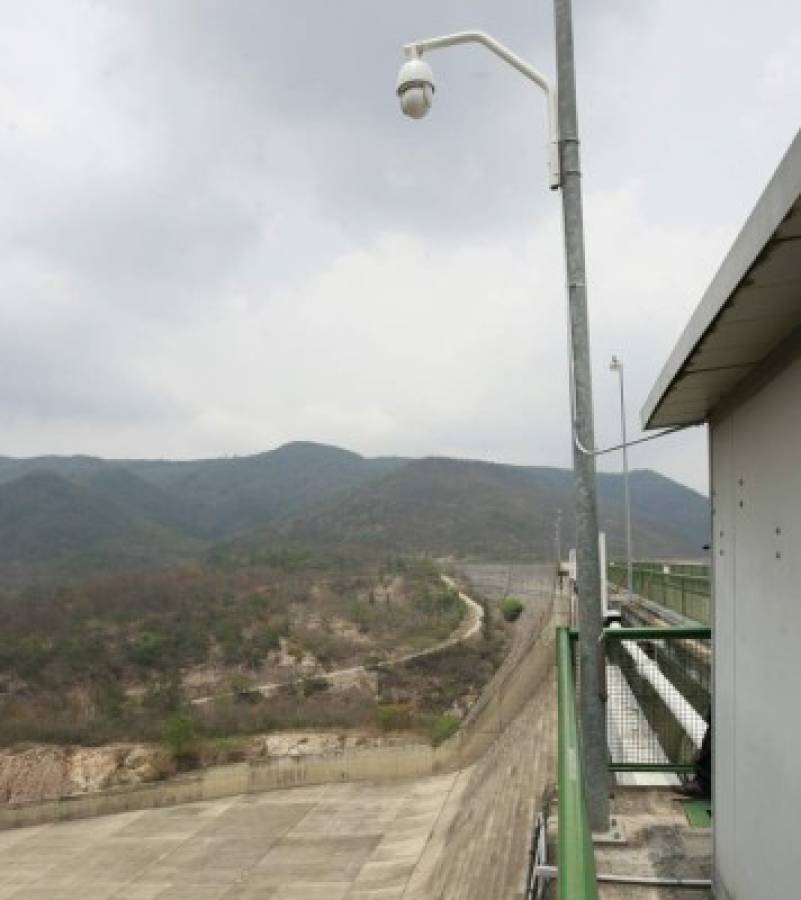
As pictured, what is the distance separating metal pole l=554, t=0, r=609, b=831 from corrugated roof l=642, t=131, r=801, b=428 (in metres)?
1.55

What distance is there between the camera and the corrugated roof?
2150 millimetres

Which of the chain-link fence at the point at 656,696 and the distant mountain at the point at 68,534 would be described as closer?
the chain-link fence at the point at 656,696

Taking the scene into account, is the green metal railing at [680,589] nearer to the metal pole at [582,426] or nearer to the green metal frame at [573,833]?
the metal pole at [582,426]

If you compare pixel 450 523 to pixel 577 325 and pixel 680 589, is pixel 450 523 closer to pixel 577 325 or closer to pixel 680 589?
pixel 680 589

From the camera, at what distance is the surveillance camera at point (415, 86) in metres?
6.17

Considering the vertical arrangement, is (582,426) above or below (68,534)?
above

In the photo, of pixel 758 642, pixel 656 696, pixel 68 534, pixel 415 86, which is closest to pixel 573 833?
pixel 758 642

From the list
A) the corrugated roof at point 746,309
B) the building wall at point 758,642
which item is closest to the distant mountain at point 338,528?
the building wall at point 758,642

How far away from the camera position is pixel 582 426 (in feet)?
21.4

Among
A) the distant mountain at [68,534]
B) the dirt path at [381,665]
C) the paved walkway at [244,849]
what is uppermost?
the distant mountain at [68,534]

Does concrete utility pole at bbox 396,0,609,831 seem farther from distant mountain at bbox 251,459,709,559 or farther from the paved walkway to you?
distant mountain at bbox 251,459,709,559

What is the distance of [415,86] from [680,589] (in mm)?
14874

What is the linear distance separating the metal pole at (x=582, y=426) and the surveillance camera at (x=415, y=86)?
3.71ft

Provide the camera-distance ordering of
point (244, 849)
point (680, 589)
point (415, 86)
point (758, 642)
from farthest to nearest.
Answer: point (244, 849) → point (680, 589) → point (415, 86) → point (758, 642)
